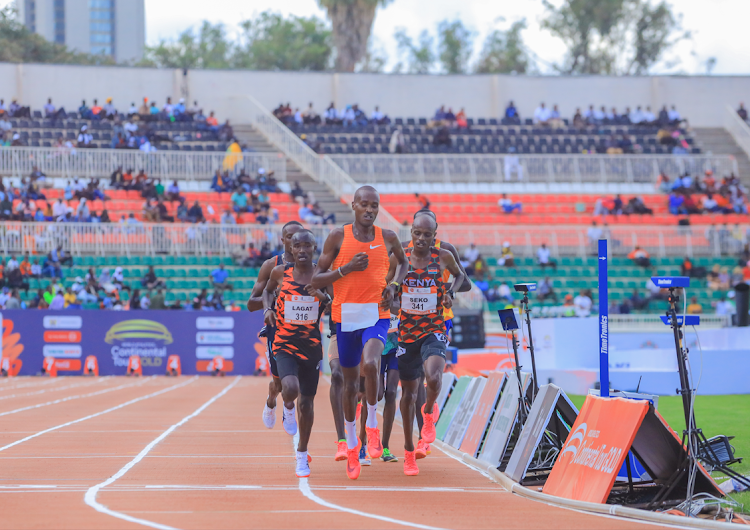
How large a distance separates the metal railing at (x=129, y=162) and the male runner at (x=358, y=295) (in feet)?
95.6

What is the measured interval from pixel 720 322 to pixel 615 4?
46.2 m

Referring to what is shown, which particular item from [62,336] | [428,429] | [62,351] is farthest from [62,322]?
[428,429]

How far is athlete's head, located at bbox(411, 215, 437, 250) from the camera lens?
29.9 feet

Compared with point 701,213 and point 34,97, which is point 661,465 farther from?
point 34,97

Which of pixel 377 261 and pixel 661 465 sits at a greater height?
pixel 377 261

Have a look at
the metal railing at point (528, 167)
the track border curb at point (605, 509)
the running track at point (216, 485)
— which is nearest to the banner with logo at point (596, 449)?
the track border curb at point (605, 509)

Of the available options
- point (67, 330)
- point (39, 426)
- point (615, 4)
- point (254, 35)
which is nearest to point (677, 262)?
point (67, 330)

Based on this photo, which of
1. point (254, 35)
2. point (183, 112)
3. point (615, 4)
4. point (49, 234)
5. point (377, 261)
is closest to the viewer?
point (377, 261)

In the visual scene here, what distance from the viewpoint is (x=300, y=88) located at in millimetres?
46188

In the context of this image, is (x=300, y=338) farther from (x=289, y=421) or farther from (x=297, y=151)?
(x=297, y=151)

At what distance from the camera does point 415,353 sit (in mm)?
9164

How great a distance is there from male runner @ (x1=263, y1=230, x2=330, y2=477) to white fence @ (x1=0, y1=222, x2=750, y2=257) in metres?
21.5

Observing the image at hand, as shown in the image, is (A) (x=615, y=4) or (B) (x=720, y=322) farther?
(A) (x=615, y=4)

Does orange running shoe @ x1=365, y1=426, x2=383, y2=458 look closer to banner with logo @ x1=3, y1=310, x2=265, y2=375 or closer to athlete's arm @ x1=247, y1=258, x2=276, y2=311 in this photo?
athlete's arm @ x1=247, y1=258, x2=276, y2=311
